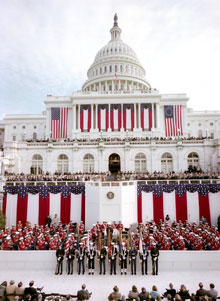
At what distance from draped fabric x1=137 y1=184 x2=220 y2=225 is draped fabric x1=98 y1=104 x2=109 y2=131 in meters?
28.7

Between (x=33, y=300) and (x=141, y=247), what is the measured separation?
751 cm

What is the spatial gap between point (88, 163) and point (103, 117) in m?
18.8

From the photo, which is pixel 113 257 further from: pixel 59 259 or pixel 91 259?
pixel 59 259

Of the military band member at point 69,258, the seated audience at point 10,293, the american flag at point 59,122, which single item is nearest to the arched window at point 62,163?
the american flag at point 59,122

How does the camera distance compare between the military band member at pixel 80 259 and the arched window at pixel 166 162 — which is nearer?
the military band member at pixel 80 259

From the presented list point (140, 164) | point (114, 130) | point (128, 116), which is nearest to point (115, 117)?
point (128, 116)

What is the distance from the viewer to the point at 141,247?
15906mm

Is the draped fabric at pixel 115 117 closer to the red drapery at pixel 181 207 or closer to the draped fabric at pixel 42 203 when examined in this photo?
the draped fabric at pixel 42 203

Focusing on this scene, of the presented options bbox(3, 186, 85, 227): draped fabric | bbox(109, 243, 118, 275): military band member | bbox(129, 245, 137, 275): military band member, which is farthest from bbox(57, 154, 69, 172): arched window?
bbox(129, 245, 137, 275): military band member

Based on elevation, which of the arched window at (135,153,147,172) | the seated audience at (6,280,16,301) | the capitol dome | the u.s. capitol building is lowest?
the seated audience at (6,280,16,301)

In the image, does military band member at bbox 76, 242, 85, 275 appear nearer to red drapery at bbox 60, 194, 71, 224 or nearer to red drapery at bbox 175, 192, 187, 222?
red drapery at bbox 60, 194, 71, 224

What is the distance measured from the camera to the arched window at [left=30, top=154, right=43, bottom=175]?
40.6m

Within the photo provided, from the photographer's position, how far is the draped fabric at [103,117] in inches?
2177

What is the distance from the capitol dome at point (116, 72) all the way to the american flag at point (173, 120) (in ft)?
59.5
